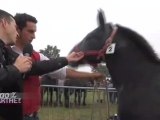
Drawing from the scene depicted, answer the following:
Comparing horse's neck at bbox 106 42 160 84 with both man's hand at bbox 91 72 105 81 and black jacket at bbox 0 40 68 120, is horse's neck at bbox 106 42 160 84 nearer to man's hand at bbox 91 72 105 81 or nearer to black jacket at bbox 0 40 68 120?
man's hand at bbox 91 72 105 81

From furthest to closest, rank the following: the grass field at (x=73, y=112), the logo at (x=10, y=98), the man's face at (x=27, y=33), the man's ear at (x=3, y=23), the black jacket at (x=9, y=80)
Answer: the grass field at (x=73, y=112) → the man's face at (x=27, y=33) → the logo at (x=10, y=98) → the man's ear at (x=3, y=23) → the black jacket at (x=9, y=80)

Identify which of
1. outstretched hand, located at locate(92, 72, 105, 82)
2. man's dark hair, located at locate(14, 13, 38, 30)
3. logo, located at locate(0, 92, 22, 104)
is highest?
man's dark hair, located at locate(14, 13, 38, 30)

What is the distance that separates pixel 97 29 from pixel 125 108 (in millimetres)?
1130

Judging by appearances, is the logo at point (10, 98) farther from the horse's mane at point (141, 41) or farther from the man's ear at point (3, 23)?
the horse's mane at point (141, 41)

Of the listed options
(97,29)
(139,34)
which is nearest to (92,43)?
(97,29)

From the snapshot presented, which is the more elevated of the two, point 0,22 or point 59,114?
point 0,22

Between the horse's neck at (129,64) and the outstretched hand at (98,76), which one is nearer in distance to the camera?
the horse's neck at (129,64)

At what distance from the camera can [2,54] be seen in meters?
2.98

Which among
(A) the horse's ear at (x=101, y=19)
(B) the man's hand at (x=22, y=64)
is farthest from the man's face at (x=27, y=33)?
(B) the man's hand at (x=22, y=64)

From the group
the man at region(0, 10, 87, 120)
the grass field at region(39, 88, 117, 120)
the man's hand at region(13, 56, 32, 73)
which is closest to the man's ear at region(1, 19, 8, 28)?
the man at region(0, 10, 87, 120)

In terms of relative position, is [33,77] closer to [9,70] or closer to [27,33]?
[27,33]

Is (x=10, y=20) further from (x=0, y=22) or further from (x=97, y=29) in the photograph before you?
(x=97, y=29)

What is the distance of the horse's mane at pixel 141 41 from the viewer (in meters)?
4.75

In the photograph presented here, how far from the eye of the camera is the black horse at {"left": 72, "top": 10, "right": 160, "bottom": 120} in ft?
14.3
